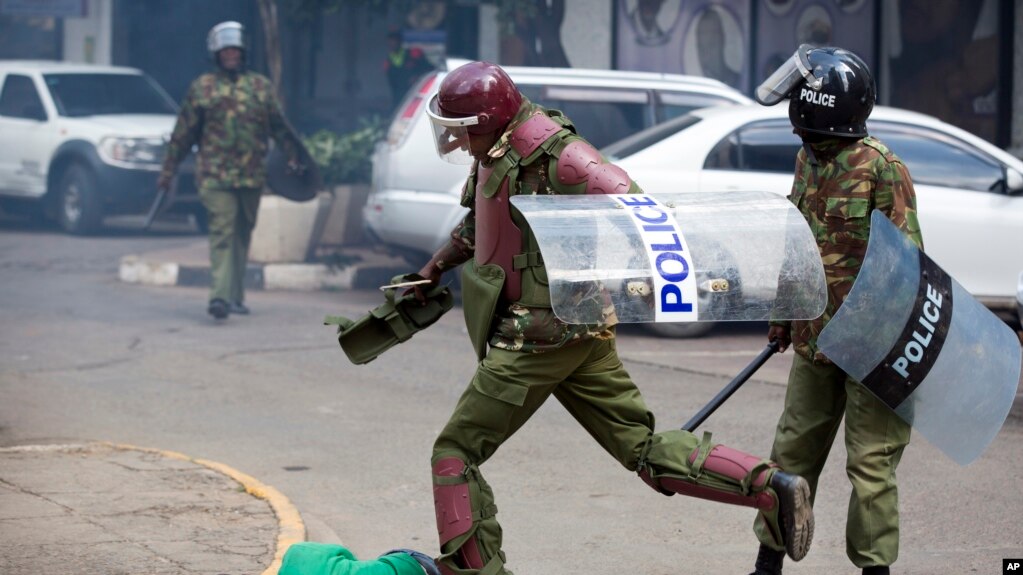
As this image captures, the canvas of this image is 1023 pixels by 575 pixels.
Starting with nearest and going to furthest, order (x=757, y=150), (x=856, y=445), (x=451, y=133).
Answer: (x=451, y=133)
(x=856, y=445)
(x=757, y=150)

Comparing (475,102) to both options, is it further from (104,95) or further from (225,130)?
(104,95)

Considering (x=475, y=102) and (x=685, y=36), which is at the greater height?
(x=475, y=102)

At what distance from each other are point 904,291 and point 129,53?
18802 mm

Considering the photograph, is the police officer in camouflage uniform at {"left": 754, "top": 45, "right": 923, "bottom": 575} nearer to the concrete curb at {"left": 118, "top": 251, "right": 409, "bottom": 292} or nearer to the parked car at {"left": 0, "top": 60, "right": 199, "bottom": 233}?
the concrete curb at {"left": 118, "top": 251, "right": 409, "bottom": 292}

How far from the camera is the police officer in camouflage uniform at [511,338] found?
4.02m

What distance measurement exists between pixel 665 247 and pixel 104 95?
13461 millimetres

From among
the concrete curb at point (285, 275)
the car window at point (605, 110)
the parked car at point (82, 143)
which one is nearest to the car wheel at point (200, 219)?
the parked car at point (82, 143)

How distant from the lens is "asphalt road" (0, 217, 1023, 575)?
517 centimetres

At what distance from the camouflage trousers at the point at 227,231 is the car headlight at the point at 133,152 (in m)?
5.33

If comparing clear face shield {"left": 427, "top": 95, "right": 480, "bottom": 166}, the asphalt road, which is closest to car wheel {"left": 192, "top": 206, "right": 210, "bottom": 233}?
the asphalt road

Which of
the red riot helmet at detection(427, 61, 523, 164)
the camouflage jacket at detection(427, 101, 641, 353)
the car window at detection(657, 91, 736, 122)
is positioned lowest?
the car window at detection(657, 91, 736, 122)

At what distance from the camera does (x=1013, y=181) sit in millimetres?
9008

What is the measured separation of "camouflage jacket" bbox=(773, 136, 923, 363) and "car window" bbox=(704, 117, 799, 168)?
5.15m

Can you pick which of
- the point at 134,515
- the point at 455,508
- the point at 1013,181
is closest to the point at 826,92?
the point at 455,508
